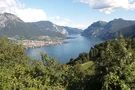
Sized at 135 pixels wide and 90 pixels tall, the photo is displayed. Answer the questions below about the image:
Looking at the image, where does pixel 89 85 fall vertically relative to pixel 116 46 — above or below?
below

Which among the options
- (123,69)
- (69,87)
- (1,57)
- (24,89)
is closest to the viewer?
(24,89)

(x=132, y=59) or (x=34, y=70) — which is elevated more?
(x=132, y=59)

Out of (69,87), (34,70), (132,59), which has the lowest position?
(69,87)

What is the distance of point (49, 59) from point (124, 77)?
760cm

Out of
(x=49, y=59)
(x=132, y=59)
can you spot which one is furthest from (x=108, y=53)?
(x=49, y=59)

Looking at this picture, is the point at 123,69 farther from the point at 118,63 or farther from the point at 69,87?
the point at 69,87

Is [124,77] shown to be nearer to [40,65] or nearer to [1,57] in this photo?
[40,65]

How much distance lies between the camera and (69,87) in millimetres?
17922

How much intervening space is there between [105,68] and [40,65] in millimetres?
5988

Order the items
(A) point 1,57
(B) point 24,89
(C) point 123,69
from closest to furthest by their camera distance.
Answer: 1. (B) point 24,89
2. (C) point 123,69
3. (A) point 1,57

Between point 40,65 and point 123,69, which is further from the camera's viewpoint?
point 40,65

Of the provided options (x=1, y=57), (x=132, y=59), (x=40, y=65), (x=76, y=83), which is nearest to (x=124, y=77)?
(x=132, y=59)

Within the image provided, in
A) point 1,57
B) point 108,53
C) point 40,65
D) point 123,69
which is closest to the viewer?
point 123,69

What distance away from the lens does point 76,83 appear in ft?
59.0
